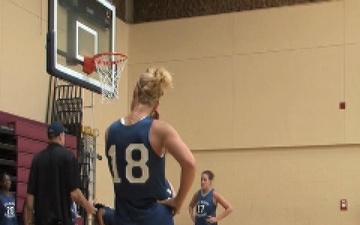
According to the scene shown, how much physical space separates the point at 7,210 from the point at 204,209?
4.01 metres

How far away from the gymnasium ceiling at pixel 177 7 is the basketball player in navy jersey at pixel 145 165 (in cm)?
952

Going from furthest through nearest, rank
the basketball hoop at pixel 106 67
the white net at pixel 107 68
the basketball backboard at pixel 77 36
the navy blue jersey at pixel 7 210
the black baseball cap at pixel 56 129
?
the white net at pixel 107 68
the basketball hoop at pixel 106 67
the navy blue jersey at pixel 7 210
the basketball backboard at pixel 77 36
the black baseball cap at pixel 56 129

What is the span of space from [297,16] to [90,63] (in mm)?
5718

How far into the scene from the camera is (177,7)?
13.5 metres

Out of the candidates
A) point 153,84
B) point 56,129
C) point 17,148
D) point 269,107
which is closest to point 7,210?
point 17,148

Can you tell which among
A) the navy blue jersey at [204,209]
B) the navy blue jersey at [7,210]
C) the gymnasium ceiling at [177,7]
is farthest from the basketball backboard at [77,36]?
the gymnasium ceiling at [177,7]

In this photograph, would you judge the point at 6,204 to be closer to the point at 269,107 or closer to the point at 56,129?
the point at 56,129

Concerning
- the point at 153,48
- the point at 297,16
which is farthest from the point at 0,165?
the point at 297,16

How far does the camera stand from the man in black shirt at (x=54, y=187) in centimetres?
627

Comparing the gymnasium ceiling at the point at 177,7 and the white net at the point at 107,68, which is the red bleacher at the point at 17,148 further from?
the gymnasium ceiling at the point at 177,7

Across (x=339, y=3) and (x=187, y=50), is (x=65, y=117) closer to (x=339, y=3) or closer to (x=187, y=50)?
(x=187, y=50)

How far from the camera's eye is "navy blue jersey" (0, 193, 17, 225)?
26.0 feet

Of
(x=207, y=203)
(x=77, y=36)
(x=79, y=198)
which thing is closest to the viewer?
(x=79, y=198)

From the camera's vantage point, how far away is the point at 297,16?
12.4m
